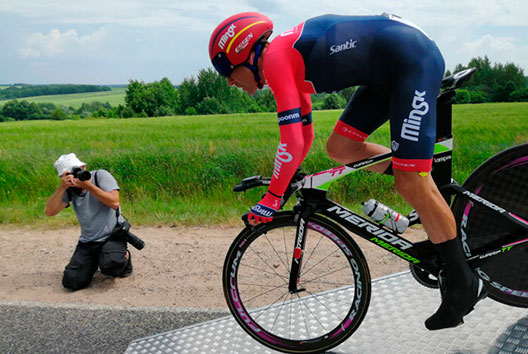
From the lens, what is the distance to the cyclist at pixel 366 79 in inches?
101

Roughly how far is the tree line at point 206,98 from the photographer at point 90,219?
56.3 feet

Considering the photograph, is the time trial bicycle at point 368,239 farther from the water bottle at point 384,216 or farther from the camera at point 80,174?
the camera at point 80,174

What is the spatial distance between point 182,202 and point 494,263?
5165 millimetres

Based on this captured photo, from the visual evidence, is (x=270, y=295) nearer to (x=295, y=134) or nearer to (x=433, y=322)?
(x=433, y=322)

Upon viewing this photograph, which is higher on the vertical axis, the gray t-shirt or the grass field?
the gray t-shirt

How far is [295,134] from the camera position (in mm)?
2523

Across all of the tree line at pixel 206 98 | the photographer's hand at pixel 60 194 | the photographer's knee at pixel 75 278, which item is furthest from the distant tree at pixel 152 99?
the photographer's knee at pixel 75 278

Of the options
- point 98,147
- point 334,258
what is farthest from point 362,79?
point 98,147

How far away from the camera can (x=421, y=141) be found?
101 inches

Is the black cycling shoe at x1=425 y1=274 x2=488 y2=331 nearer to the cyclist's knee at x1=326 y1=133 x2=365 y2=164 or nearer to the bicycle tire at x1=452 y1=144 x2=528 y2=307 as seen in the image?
the bicycle tire at x1=452 y1=144 x2=528 y2=307

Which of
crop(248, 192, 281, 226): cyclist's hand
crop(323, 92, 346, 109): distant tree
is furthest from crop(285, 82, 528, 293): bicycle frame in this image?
crop(323, 92, 346, 109): distant tree

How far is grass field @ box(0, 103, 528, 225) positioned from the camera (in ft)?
23.0

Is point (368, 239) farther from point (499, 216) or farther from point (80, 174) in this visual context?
point (80, 174)

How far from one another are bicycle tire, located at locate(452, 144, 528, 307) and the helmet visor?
1.59 m
